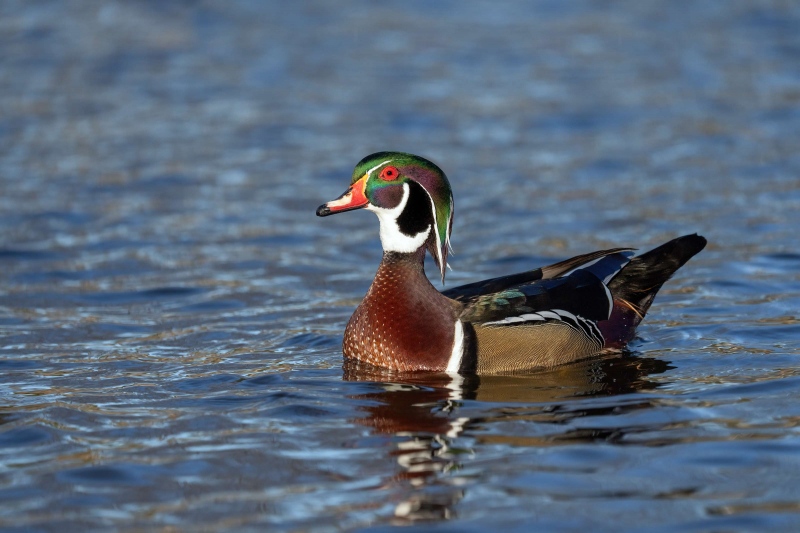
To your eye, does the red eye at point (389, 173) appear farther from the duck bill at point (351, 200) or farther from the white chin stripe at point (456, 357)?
the white chin stripe at point (456, 357)

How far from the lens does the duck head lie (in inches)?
316

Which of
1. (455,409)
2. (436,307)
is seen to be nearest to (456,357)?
(436,307)

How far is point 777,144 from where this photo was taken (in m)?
15.1

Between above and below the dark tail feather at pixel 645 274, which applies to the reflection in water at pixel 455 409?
below

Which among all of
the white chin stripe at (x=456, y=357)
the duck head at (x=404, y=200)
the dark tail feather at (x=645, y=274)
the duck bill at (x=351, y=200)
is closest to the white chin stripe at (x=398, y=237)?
the duck head at (x=404, y=200)

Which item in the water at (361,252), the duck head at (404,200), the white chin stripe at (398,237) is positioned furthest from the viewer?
the white chin stripe at (398,237)

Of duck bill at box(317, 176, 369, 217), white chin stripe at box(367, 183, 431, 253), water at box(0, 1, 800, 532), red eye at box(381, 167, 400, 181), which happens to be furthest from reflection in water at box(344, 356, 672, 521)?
red eye at box(381, 167, 400, 181)

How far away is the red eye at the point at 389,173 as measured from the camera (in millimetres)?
8016

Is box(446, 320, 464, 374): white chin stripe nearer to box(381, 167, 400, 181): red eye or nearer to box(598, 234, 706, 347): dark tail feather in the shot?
box(381, 167, 400, 181): red eye

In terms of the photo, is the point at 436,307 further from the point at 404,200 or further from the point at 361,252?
the point at 361,252

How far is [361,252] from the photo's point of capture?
1181 centimetres

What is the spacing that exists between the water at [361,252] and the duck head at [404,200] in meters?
0.96

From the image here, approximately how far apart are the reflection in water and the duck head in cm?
88

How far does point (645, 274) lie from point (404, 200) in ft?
6.21
